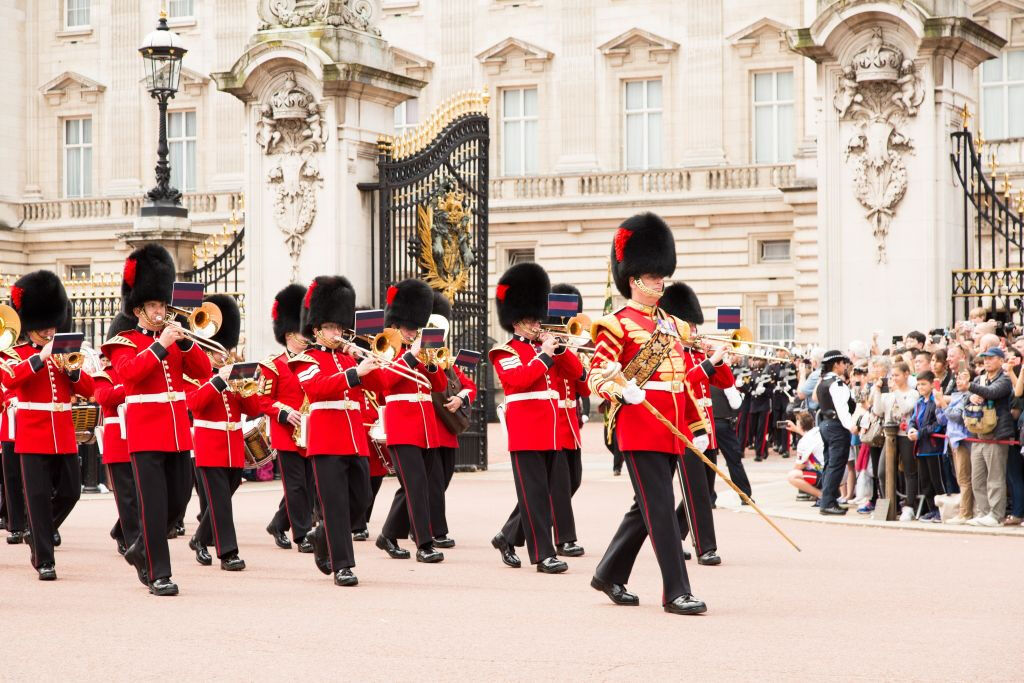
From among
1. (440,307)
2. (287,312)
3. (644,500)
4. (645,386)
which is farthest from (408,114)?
(644,500)

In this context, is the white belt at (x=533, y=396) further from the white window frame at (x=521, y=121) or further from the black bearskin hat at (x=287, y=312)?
the white window frame at (x=521, y=121)

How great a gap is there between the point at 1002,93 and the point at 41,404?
71.1 feet

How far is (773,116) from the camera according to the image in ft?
98.1

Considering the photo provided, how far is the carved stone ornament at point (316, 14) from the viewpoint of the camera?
45.5 ft

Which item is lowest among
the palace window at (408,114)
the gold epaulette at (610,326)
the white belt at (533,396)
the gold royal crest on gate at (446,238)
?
the white belt at (533,396)

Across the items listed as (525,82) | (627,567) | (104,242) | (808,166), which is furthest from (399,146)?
(104,242)

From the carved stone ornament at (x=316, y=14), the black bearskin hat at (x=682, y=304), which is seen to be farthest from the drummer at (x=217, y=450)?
the carved stone ornament at (x=316, y=14)

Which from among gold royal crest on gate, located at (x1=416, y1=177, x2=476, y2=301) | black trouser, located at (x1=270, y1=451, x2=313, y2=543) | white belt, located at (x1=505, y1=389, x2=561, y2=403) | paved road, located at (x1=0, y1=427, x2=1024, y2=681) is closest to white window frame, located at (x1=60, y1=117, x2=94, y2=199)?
gold royal crest on gate, located at (x1=416, y1=177, x2=476, y2=301)

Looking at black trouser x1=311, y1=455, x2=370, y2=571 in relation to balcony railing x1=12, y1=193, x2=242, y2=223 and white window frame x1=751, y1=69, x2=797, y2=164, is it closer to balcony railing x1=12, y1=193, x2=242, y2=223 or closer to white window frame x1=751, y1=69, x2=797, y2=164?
white window frame x1=751, y1=69, x2=797, y2=164

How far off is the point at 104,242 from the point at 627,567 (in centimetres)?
2752

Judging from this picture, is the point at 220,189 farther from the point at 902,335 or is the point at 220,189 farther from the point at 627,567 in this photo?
the point at 627,567

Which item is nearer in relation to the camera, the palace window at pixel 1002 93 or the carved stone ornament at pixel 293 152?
the carved stone ornament at pixel 293 152

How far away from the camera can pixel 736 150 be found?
29.8 m

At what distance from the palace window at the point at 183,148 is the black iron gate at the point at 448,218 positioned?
1969cm
